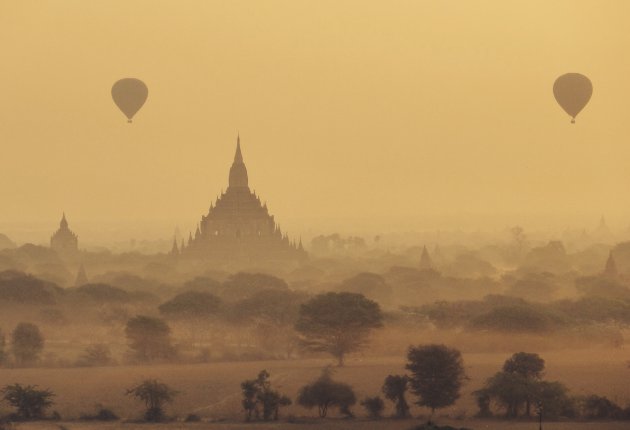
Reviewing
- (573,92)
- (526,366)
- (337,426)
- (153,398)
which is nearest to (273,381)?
(153,398)

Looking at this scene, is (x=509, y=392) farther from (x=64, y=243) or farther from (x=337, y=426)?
(x=64, y=243)

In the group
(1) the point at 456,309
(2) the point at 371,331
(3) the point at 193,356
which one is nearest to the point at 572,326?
(1) the point at 456,309

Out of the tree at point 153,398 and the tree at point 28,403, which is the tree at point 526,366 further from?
the tree at point 28,403

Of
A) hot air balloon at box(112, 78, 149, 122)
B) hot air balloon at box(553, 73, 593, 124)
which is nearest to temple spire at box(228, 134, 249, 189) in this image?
hot air balloon at box(112, 78, 149, 122)

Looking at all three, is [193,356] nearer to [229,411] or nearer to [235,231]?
[229,411]

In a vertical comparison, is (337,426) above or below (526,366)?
below

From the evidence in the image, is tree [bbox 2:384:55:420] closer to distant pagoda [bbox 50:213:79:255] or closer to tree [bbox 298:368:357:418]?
tree [bbox 298:368:357:418]

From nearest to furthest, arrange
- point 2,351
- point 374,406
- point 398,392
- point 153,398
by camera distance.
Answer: point 374,406 → point 398,392 → point 153,398 → point 2,351
